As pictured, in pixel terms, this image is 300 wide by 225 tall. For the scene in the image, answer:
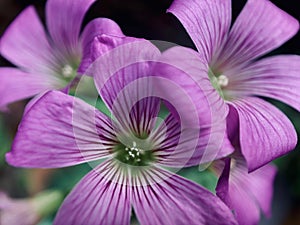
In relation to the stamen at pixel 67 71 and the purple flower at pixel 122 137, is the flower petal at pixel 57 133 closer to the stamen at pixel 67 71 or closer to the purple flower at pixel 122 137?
the purple flower at pixel 122 137

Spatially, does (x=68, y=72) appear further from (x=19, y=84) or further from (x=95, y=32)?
(x=95, y=32)

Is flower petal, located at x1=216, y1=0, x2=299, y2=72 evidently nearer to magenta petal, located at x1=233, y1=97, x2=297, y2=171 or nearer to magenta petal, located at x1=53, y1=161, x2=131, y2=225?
magenta petal, located at x1=233, y1=97, x2=297, y2=171

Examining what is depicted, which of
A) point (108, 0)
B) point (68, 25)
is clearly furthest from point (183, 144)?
point (108, 0)

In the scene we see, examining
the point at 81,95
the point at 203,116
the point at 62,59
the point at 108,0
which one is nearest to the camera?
the point at 203,116

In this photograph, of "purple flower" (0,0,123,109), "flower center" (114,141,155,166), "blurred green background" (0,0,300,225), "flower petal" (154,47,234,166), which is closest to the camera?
"flower petal" (154,47,234,166)

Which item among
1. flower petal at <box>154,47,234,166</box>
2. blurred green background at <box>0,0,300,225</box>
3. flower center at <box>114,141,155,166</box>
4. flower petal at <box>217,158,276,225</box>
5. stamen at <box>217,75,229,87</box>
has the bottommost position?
blurred green background at <box>0,0,300,225</box>

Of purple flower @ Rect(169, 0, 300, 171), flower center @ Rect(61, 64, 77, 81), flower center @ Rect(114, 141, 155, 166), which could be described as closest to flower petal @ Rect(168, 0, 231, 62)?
purple flower @ Rect(169, 0, 300, 171)

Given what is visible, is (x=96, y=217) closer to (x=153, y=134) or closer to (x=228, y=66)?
(x=153, y=134)
